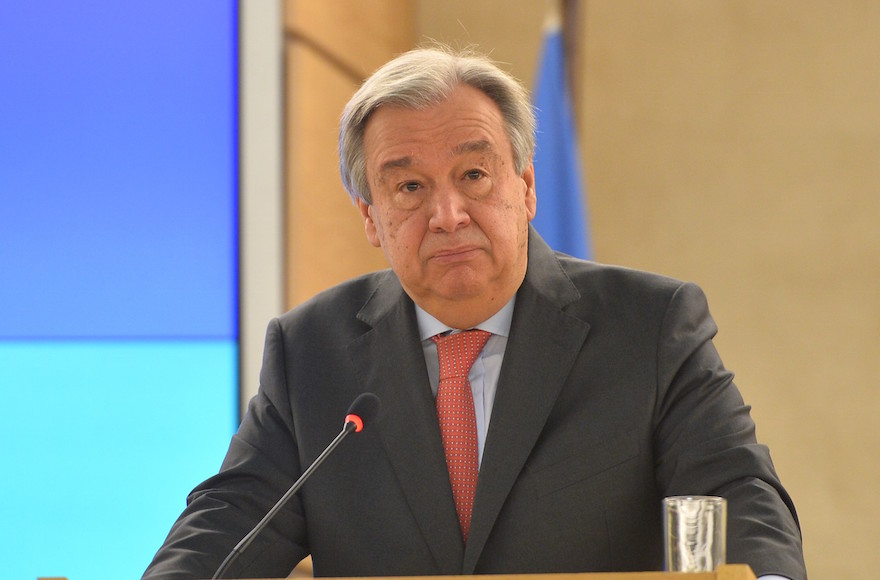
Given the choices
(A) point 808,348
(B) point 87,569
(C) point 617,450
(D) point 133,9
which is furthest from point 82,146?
(A) point 808,348

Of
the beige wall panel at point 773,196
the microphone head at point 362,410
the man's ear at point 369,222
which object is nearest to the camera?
the microphone head at point 362,410

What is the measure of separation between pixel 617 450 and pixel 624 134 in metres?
2.96

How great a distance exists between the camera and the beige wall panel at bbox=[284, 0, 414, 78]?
4.14 meters

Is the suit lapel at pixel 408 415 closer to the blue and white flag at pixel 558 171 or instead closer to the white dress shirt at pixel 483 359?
the white dress shirt at pixel 483 359

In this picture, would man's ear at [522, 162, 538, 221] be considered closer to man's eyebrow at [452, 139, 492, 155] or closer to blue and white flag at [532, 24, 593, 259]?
man's eyebrow at [452, 139, 492, 155]

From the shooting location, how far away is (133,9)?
150 inches

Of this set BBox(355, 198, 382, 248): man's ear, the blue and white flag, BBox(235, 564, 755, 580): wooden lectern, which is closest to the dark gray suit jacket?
BBox(355, 198, 382, 248): man's ear

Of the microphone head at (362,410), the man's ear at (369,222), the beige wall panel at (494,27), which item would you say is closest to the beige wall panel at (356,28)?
the beige wall panel at (494,27)

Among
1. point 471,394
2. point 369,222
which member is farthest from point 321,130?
point 471,394

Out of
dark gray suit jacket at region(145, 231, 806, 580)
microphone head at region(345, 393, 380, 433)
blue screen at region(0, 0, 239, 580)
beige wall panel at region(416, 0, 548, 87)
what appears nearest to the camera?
microphone head at region(345, 393, 380, 433)

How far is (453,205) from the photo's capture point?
6.91 feet

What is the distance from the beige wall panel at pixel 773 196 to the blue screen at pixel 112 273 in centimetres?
172

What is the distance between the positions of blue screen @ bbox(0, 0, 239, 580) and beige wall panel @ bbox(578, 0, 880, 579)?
1.72m

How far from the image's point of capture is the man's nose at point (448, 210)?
2100mm
